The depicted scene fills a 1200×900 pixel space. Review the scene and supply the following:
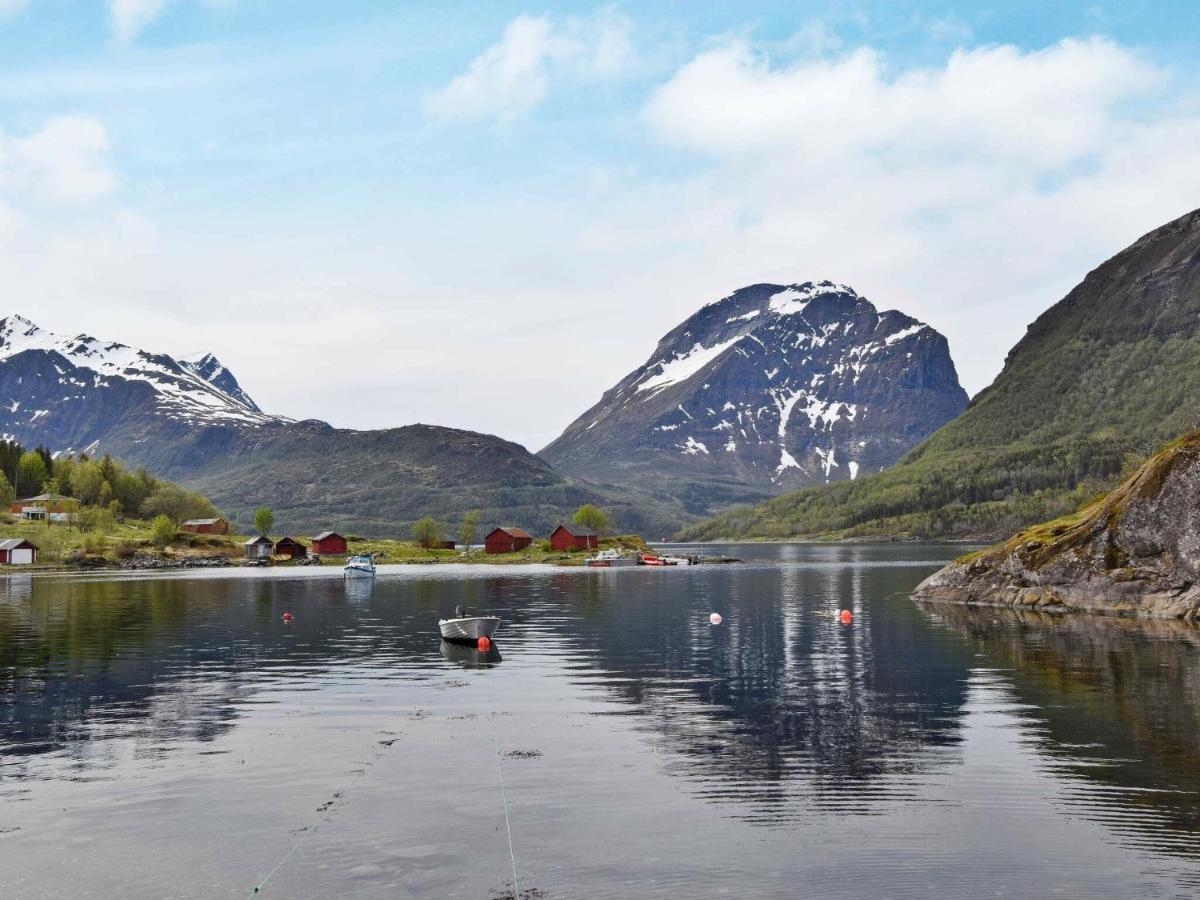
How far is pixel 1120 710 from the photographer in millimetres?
40250

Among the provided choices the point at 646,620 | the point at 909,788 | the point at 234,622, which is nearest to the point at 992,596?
the point at 646,620

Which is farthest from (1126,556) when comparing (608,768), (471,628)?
(608,768)

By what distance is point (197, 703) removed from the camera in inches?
1750

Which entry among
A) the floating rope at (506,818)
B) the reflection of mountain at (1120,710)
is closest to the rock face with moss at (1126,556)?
the reflection of mountain at (1120,710)

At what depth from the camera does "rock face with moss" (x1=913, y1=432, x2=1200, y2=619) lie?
78938 mm

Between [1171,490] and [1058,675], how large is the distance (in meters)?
37.7

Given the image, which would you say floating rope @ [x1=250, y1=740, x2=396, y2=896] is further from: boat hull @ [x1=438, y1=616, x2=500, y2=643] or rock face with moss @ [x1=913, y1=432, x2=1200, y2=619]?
rock face with moss @ [x1=913, y1=432, x2=1200, y2=619]

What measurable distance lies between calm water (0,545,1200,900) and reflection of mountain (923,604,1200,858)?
173 millimetres

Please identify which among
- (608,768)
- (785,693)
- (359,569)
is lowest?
(785,693)

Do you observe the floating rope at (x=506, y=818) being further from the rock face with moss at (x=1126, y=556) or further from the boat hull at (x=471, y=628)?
the rock face with moss at (x=1126, y=556)

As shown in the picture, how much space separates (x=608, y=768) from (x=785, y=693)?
56.7 ft

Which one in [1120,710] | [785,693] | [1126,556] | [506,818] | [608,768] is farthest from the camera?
[1126,556]

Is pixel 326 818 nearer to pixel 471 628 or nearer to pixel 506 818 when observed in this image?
pixel 506 818

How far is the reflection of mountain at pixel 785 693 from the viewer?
98.1ft
